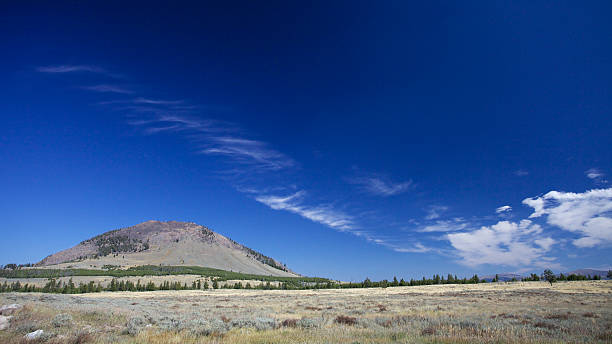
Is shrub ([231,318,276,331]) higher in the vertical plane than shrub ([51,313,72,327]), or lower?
lower

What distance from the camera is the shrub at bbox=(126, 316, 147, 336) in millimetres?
12847

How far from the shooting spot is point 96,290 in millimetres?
86625

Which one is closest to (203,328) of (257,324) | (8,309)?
(257,324)

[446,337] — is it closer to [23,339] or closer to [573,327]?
[573,327]

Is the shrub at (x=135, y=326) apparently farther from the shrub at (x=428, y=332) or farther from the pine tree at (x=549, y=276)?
the pine tree at (x=549, y=276)

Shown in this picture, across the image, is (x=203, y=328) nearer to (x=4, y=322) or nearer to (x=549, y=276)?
(x=4, y=322)

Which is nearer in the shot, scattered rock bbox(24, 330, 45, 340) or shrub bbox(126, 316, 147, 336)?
scattered rock bbox(24, 330, 45, 340)

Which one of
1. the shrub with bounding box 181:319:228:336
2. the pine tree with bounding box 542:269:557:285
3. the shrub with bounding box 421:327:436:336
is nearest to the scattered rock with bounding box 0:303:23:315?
the shrub with bounding box 181:319:228:336

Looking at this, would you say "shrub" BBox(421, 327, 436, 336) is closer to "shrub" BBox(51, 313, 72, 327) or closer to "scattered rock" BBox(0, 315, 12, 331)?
"shrub" BBox(51, 313, 72, 327)

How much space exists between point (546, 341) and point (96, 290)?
107798 mm

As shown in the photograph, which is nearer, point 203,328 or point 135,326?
point 203,328

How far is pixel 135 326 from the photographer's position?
13992 millimetres

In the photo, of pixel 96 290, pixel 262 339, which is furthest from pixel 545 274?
pixel 96 290

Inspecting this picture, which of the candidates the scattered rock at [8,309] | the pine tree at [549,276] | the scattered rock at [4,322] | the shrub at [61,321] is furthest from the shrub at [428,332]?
the pine tree at [549,276]
